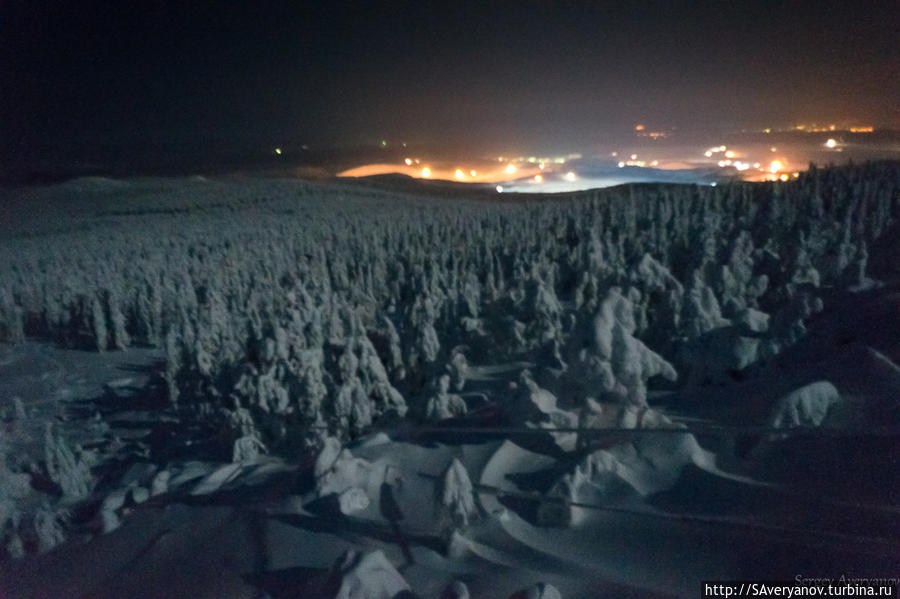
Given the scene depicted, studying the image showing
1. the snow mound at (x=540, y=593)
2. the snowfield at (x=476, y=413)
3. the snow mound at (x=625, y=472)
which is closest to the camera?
the snow mound at (x=540, y=593)


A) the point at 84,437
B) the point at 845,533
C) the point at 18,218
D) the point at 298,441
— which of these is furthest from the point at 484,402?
the point at 18,218

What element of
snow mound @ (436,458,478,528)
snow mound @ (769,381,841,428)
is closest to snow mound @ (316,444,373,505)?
snow mound @ (436,458,478,528)

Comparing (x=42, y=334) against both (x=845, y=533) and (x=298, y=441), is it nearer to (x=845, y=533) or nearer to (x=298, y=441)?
(x=298, y=441)

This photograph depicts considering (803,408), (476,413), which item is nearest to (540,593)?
(803,408)

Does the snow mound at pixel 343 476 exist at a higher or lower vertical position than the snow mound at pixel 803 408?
lower

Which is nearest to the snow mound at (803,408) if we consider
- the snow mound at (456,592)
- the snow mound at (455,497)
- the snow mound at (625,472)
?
the snow mound at (625,472)

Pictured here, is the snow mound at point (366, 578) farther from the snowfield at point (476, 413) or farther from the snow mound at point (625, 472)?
the snow mound at point (625, 472)

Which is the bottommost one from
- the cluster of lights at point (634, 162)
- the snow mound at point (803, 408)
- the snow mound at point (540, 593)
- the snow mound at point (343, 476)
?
the snow mound at point (343, 476)
